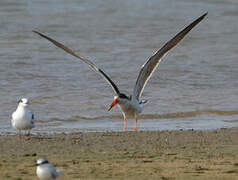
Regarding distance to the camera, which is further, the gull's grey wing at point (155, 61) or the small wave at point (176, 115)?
the small wave at point (176, 115)

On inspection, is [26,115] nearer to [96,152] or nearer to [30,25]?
[96,152]

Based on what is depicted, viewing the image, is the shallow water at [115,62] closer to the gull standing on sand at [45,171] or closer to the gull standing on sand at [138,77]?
the gull standing on sand at [138,77]

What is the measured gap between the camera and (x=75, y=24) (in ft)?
64.9

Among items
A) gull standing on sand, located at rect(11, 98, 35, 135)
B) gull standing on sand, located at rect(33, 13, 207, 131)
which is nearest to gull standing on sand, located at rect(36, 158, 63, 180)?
gull standing on sand, located at rect(11, 98, 35, 135)

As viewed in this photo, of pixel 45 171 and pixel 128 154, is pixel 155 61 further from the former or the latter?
pixel 45 171

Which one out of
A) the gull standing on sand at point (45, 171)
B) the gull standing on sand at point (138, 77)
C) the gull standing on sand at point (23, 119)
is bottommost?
the gull standing on sand at point (45, 171)

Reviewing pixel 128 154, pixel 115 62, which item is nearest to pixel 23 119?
pixel 128 154

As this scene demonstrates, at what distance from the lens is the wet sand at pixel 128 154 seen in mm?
7141

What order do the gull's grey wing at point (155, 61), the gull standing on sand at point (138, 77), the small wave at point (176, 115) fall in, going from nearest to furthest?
the gull standing on sand at point (138, 77) → the gull's grey wing at point (155, 61) → the small wave at point (176, 115)

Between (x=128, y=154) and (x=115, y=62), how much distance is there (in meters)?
7.38

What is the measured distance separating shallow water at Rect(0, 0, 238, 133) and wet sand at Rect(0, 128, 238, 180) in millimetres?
1154

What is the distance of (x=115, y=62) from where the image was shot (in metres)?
15.4

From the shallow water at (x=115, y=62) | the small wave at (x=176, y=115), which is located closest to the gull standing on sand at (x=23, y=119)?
the shallow water at (x=115, y=62)

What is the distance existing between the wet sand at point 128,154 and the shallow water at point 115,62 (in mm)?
1154
